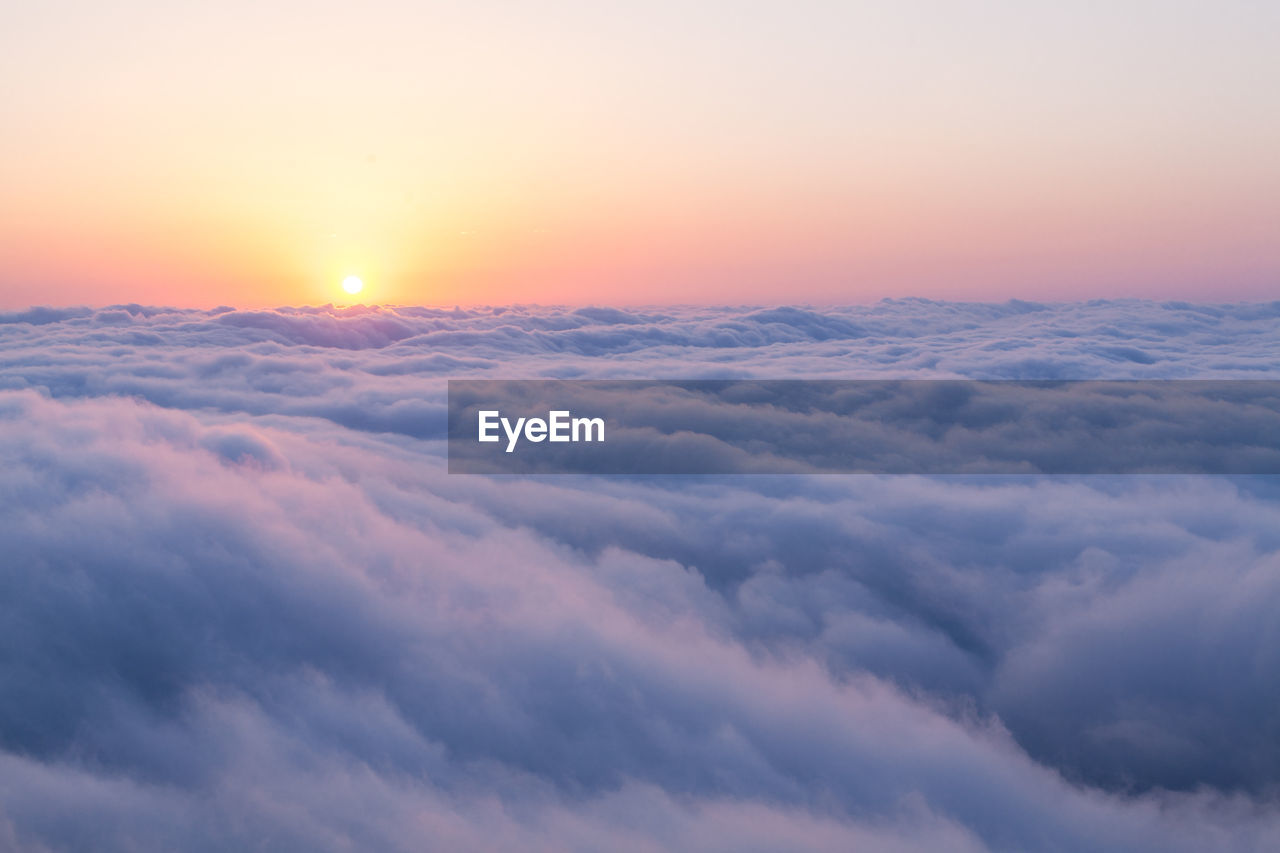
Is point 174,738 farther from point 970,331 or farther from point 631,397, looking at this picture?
point 970,331

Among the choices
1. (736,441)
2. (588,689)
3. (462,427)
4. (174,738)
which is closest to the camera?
(174,738)

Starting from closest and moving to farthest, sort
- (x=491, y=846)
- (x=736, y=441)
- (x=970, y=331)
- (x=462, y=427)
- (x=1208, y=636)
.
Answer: (x=491, y=846)
(x=1208, y=636)
(x=736, y=441)
(x=462, y=427)
(x=970, y=331)

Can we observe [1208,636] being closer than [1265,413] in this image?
Yes

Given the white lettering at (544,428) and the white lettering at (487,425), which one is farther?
the white lettering at (487,425)

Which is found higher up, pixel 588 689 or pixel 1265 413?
pixel 1265 413

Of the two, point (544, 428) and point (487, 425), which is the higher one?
point (487, 425)

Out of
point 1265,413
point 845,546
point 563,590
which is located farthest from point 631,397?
point 1265,413

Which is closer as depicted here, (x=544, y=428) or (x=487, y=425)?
(x=487, y=425)

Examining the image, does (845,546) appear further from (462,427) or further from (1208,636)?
(462,427)

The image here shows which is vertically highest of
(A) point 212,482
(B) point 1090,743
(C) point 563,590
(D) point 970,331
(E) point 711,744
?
(D) point 970,331

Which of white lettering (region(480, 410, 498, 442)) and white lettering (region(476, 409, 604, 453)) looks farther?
white lettering (region(480, 410, 498, 442))
